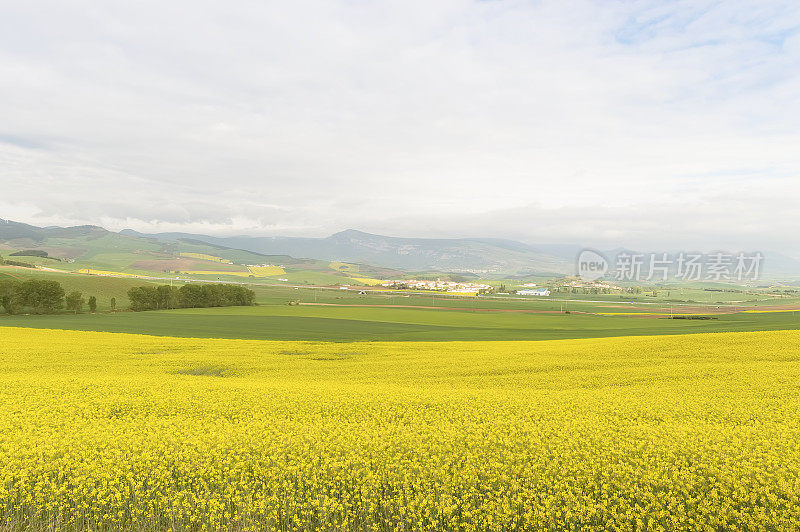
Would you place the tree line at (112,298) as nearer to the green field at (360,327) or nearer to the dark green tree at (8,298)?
the dark green tree at (8,298)

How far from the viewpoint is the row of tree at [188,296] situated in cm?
9381

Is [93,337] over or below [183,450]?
below

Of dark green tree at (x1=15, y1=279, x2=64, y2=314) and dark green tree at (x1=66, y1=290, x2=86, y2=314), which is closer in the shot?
dark green tree at (x1=15, y1=279, x2=64, y2=314)

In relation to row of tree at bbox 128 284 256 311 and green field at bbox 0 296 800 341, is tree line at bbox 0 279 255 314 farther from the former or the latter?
green field at bbox 0 296 800 341

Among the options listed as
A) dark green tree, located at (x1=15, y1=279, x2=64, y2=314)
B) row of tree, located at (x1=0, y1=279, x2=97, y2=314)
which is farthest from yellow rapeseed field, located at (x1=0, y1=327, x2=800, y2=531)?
dark green tree, located at (x1=15, y1=279, x2=64, y2=314)

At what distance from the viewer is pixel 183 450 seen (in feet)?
37.0

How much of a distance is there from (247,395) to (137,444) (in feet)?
21.8

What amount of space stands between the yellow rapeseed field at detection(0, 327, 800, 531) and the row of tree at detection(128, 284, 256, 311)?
83.6 metres

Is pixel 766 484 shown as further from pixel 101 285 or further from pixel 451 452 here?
pixel 101 285

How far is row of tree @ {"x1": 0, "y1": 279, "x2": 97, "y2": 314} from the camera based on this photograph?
7656 centimetres

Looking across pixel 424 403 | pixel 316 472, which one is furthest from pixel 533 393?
pixel 316 472

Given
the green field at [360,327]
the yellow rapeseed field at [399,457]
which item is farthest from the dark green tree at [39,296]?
the yellow rapeseed field at [399,457]

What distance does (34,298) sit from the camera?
3108 inches

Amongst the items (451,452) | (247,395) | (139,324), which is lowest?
(139,324)
